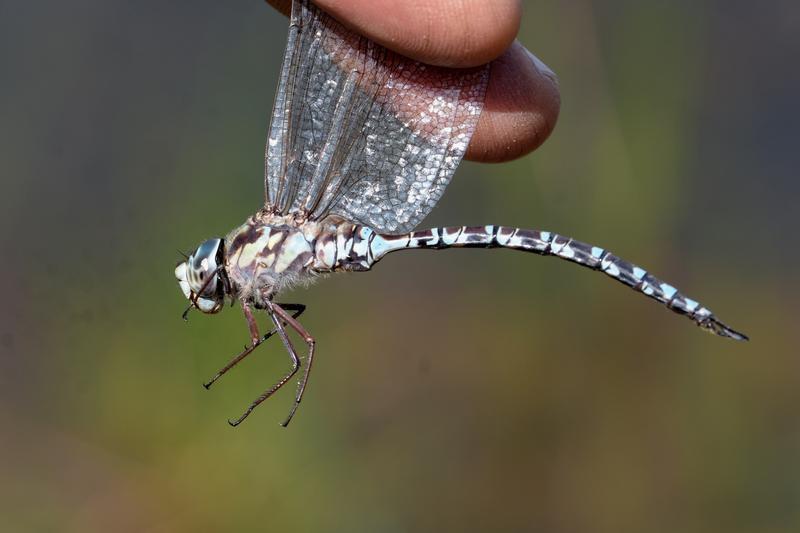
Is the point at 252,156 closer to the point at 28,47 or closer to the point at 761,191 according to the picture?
the point at 28,47

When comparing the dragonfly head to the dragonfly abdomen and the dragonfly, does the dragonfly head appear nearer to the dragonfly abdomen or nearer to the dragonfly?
the dragonfly

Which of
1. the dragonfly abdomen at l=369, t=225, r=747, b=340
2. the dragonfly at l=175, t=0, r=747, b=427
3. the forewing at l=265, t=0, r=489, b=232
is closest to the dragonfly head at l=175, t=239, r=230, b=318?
the dragonfly at l=175, t=0, r=747, b=427

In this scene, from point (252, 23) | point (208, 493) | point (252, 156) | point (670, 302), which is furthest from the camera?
point (252, 23)

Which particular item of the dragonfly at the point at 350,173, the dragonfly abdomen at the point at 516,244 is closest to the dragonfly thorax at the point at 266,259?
the dragonfly at the point at 350,173

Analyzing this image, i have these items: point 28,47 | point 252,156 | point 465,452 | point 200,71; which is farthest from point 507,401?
point 28,47

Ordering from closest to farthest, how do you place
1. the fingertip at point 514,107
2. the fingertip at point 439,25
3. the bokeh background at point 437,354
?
the fingertip at point 439,25 → the fingertip at point 514,107 → the bokeh background at point 437,354

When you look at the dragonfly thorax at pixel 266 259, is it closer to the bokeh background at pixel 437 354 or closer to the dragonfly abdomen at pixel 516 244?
the dragonfly abdomen at pixel 516 244

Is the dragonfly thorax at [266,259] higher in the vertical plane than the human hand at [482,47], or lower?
lower
